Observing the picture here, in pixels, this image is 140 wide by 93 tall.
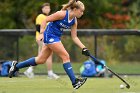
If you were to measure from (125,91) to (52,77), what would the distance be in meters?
5.27

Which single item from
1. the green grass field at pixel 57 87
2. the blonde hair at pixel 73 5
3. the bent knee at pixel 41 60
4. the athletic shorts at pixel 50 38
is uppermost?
the blonde hair at pixel 73 5

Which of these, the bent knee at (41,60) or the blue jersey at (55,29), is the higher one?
the blue jersey at (55,29)

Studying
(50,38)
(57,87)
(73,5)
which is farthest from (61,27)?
(57,87)

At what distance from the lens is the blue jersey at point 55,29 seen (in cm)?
1448

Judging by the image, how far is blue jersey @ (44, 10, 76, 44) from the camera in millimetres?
14484

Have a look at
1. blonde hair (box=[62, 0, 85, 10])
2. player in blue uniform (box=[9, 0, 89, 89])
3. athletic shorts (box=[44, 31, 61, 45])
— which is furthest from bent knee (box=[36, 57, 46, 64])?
blonde hair (box=[62, 0, 85, 10])

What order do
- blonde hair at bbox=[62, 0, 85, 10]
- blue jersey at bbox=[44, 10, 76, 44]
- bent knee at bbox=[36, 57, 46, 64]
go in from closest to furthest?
blonde hair at bbox=[62, 0, 85, 10] < blue jersey at bbox=[44, 10, 76, 44] < bent knee at bbox=[36, 57, 46, 64]

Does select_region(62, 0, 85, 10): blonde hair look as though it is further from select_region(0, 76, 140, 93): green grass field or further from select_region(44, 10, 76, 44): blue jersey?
select_region(0, 76, 140, 93): green grass field

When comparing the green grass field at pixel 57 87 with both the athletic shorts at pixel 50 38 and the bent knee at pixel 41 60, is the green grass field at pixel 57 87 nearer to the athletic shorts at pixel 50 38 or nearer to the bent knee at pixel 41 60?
the bent knee at pixel 41 60

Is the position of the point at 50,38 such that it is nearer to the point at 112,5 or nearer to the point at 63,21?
the point at 63,21

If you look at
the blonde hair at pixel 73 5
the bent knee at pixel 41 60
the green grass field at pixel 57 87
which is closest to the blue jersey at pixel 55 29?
the blonde hair at pixel 73 5

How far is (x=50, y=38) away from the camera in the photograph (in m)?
14.5

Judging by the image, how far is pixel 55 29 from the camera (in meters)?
14.6

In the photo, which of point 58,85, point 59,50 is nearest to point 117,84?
point 58,85
